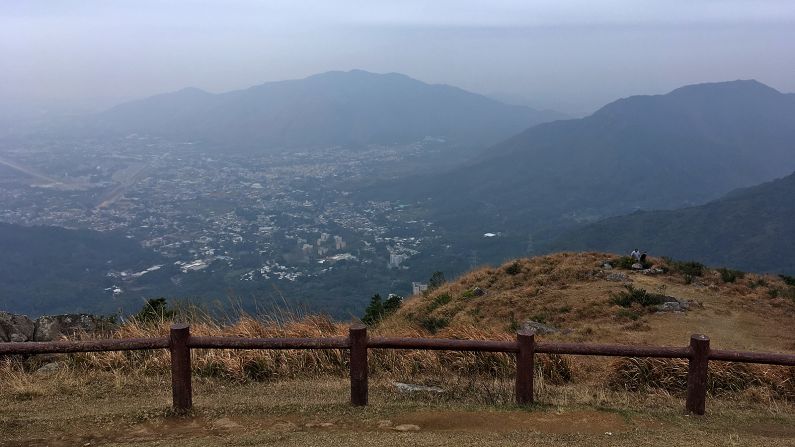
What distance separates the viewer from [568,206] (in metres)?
132

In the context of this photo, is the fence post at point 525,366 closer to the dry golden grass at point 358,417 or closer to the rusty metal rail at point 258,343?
the dry golden grass at point 358,417

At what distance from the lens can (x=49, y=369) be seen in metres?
7.46

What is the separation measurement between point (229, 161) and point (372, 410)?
137m

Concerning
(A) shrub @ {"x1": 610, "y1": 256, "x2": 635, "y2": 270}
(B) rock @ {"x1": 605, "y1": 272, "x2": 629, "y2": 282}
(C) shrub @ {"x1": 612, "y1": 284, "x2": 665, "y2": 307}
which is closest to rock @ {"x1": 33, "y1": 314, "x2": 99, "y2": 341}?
(C) shrub @ {"x1": 612, "y1": 284, "x2": 665, "y2": 307}

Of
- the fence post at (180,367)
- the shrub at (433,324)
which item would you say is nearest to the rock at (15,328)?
the fence post at (180,367)

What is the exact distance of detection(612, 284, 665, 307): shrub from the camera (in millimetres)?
13758

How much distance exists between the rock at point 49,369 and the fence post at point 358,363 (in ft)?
13.8

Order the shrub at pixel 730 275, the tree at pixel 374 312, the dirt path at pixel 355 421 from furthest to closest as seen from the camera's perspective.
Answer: the shrub at pixel 730 275 → the tree at pixel 374 312 → the dirt path at pixel 355 421

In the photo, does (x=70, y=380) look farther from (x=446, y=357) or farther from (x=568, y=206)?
(x=568, y=206)

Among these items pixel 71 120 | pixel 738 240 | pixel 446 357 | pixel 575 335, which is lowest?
pixel 738 240

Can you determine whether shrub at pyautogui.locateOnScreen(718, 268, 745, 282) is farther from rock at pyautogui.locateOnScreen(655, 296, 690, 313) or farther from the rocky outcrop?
the rocky outcrop

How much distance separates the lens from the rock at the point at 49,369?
7.37 metres

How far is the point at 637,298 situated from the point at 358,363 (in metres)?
10.3

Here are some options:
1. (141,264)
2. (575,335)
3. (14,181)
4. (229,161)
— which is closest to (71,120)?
(229,161)
